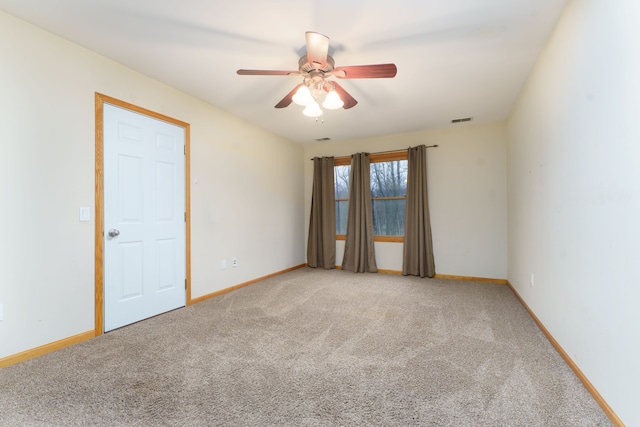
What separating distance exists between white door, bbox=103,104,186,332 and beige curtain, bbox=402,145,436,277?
337 cm

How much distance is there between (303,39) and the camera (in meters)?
2.31

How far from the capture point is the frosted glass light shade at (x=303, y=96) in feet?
7.66

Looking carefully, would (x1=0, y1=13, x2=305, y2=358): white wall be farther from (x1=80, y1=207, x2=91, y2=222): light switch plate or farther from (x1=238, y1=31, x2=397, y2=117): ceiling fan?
(x1=238, y1=31, x2=397, y2=117): ceiling fan

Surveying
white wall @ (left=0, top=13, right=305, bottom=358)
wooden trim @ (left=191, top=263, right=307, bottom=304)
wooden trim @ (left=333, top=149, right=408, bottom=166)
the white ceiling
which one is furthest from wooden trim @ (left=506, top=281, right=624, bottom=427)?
white wall @ (left=0, top=13, right=305, bottom=358)

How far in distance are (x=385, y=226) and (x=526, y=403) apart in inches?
144

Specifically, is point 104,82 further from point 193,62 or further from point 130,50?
point 193,62

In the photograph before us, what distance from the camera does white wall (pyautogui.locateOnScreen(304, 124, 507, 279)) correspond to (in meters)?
4.37

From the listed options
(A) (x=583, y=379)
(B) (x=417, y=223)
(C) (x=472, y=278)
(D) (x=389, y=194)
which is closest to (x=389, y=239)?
(B) (x=417, y=223)

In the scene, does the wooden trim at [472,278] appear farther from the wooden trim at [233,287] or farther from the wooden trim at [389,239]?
the wooden trim at [233,287]

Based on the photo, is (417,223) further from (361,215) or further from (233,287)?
(233,287)

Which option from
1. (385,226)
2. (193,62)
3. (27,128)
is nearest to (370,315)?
(385,226)

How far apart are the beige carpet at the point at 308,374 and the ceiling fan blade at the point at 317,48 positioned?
215cm

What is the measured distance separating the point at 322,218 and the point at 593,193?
4143 mm

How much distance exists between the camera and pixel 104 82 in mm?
2570
